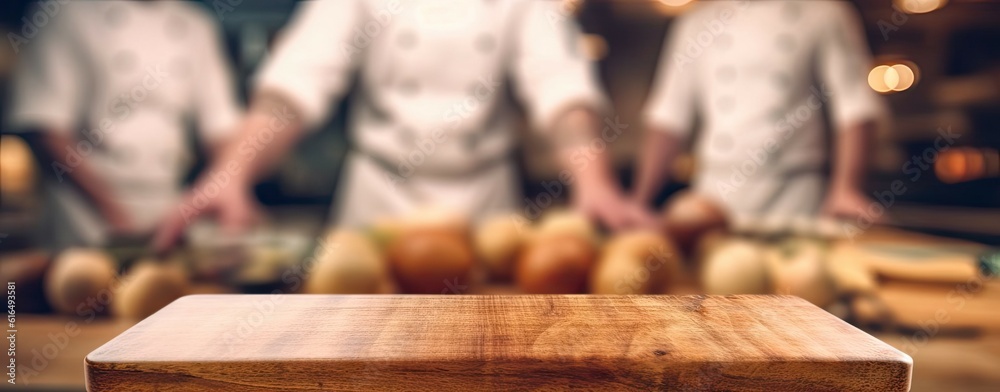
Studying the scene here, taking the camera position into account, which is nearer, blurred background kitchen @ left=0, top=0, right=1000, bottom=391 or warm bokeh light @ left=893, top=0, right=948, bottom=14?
blurred background kitchen @ left=0, top=0, right=1000, bottom=391

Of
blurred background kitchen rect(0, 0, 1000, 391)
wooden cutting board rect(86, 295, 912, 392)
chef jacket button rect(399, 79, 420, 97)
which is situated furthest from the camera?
chef jacket button rect(399, 79, 420, 97)

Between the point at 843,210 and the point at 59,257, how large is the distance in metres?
1.70

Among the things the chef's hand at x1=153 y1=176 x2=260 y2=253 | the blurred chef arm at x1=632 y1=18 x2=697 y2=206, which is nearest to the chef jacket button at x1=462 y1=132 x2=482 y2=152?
the blurred chef arm at x1=632 y1=18 x2=697 y2=206

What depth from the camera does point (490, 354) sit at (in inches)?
21.2

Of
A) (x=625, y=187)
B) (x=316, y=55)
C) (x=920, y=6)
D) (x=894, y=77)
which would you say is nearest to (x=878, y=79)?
(x=894, y=77)

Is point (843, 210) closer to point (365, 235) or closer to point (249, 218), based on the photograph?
point (365, 235)

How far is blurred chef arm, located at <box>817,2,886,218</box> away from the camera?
4.99 ft

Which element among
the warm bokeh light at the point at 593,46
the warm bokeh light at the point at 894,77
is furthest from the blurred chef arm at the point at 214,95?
the warm bokeh light at the point at 894,77

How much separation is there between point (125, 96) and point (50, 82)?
147 millimetres

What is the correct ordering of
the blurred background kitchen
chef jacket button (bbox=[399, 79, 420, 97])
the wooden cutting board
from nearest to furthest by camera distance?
the wooden cutting board < the blurred background kitchen < chef jacket button (bbox=[399, 79, 420, 97])

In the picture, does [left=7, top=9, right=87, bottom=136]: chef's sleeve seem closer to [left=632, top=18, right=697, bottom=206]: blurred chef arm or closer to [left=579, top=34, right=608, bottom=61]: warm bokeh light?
[left=579, top=34, right=608, bottom=61]: warm bokeh light

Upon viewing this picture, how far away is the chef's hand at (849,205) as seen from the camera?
1.56 meters

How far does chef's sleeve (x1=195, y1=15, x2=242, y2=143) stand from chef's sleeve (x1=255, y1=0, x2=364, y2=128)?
2.6 inches

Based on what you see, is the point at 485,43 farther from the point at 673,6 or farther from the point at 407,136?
the point at 673,6
